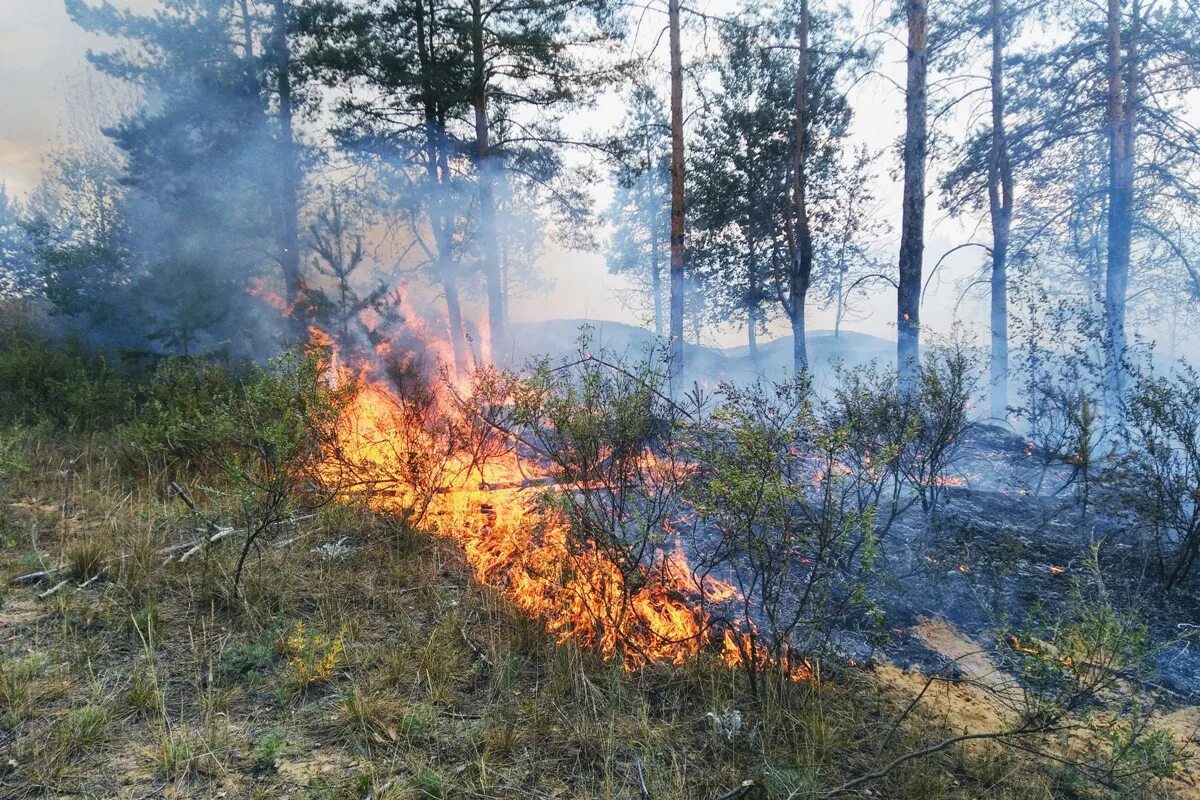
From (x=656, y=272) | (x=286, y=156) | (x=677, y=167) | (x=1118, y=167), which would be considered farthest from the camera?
(x=656, y=272)

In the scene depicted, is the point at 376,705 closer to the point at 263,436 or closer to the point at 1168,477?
the point at 263,436

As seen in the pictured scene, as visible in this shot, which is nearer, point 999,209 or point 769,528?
point 769,528

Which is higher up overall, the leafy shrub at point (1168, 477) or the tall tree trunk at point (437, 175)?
the tall tree trunk at point (437, 175)

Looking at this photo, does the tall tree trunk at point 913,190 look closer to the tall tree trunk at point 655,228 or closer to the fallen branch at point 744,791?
the fallen branch at point 744,791

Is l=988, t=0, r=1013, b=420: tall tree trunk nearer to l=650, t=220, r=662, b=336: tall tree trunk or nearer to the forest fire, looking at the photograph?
the forest fire

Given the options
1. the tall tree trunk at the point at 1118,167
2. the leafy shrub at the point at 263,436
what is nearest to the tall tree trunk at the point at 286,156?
the leafy shrub at the point at 263,436

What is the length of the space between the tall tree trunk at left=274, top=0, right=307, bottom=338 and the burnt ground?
12335 millimetres

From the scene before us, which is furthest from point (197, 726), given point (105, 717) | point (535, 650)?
point (535, 650)

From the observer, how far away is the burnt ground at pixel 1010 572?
343cm

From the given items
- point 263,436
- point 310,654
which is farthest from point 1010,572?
point 263,436

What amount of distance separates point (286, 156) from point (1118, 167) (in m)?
16.7

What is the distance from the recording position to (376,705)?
8.27 feet

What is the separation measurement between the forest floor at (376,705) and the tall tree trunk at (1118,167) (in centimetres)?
993

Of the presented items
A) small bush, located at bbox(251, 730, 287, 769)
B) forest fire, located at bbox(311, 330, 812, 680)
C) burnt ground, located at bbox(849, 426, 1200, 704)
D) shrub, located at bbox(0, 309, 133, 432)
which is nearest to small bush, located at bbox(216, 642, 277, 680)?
small bush, located at bbox(251, 730, 287, 769)
